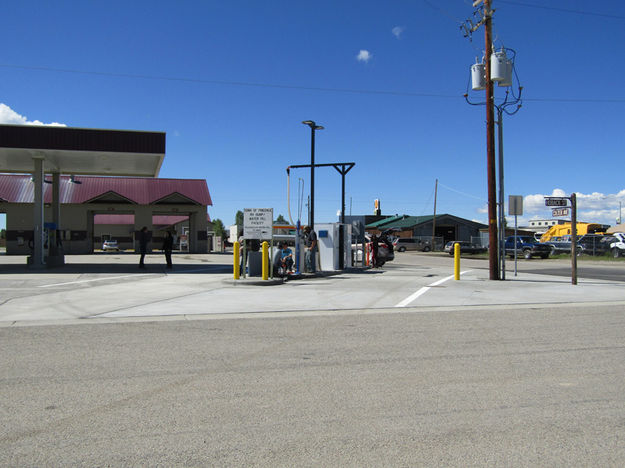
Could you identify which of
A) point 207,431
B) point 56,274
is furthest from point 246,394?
point 56,274

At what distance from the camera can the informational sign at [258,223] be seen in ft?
50.6

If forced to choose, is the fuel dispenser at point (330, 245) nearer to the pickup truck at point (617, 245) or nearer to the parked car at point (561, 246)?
the pickup truck at point (617, 245)

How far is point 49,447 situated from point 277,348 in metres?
3.36

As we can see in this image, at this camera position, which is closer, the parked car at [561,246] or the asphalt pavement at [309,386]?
A: the asphalt pavement at [309,386]

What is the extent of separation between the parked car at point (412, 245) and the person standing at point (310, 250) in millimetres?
40247

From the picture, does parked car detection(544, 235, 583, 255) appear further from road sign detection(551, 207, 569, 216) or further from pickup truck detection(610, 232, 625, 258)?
road sign detection(551, 207, 569, 216)

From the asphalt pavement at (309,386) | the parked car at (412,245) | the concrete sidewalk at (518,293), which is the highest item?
the parked car at (412,245)

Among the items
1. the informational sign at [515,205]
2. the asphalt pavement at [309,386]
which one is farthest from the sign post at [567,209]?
the asphalt pavement at [309,386]

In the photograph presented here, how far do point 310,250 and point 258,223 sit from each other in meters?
3.03

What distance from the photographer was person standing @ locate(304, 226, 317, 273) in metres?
17.9

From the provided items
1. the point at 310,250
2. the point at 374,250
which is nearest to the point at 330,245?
the point at 310,250

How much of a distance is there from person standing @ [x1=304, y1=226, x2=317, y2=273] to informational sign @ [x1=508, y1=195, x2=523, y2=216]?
21.2 ft

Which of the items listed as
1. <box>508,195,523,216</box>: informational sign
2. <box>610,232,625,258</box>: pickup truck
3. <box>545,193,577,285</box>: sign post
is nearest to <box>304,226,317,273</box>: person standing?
<box>508,195,523,216</box>: informational sign

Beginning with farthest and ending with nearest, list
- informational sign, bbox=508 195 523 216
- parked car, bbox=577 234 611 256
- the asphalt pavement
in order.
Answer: parked car, bbox=577 234 611 256, informational sign, bbox=508 195 523 216, the asphalt pavement
